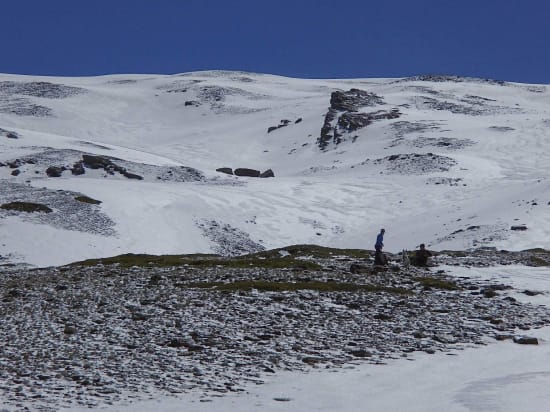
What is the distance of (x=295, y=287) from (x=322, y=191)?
147 ft

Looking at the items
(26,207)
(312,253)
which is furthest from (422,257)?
(26,207)

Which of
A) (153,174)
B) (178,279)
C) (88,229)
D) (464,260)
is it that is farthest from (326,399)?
(153,174)

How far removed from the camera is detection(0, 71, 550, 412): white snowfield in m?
14.2

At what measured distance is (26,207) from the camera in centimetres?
4972

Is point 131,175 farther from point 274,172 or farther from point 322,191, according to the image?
point 274,172

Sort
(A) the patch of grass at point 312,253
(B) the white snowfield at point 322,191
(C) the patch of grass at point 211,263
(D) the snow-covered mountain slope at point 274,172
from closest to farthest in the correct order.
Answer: (B) the white snowfield at point 322,191 → (C) the patch of grass at point 211,263 → (A) the patch of grass at point 312,253 → (D) the snow-covered mountain slope at point 274,172

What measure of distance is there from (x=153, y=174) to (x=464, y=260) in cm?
4534

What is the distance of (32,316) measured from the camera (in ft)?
68.9

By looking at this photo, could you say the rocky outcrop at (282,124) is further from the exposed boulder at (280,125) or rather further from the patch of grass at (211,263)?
the patch of grass at (211,263)

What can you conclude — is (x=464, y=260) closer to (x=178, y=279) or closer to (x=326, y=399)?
(x=178, y=279)

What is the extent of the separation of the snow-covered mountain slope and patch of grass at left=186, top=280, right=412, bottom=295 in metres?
19.6

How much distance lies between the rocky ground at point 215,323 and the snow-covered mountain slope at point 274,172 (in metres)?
16.8

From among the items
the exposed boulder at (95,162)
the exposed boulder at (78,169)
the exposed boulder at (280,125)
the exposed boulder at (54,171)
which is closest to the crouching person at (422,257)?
the exposed boulder at (54,171)

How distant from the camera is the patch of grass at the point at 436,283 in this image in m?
26.4
